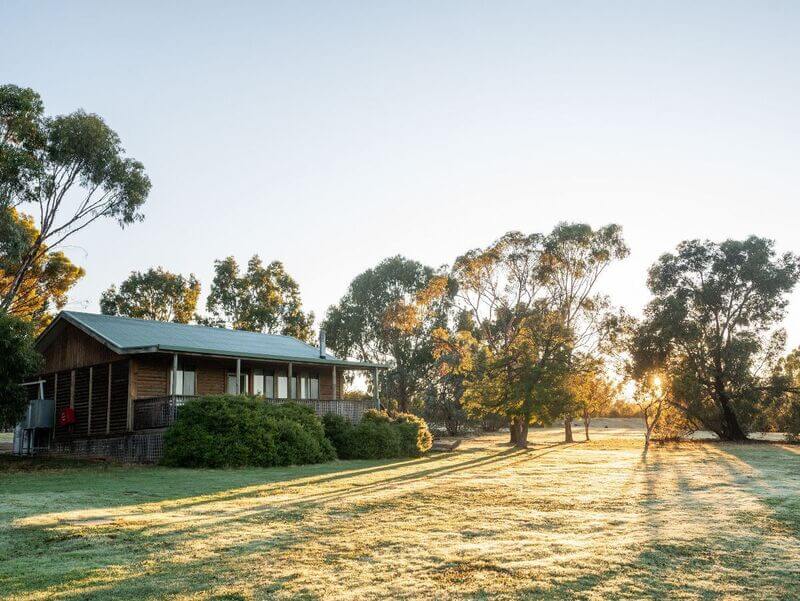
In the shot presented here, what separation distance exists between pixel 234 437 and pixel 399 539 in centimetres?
1266

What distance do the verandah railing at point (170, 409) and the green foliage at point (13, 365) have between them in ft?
12.1

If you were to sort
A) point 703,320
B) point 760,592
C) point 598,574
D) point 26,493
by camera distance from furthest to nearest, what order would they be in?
1. point 703,320
2. point 26,493
3. point 598,574
4. point 760,592

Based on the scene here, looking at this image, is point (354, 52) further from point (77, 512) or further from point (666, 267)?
point (666, 267)

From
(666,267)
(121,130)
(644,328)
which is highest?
(121,130)

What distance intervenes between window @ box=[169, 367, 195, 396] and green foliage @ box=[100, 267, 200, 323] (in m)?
28.4

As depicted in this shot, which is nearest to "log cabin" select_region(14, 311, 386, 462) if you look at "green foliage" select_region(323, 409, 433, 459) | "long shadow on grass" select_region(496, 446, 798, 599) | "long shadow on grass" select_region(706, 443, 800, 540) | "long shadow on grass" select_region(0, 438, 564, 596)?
"green foliage" select_region(323, 409, 433, 459)

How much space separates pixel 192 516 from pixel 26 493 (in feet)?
16.2

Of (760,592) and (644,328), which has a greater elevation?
(644,328)

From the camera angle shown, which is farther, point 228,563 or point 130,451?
point 130,451

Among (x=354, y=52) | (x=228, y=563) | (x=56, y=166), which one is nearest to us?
(x=228, y=563)

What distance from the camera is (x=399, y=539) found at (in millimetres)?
7945

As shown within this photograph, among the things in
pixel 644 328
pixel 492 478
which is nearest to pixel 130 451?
pixel 492 478

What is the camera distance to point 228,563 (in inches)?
263

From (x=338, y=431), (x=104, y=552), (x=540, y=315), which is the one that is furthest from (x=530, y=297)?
(x=104, y=552)
